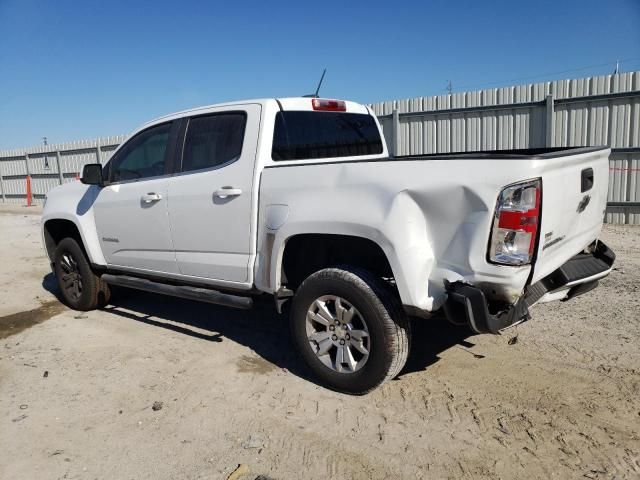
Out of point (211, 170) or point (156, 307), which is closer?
point (211, 170)

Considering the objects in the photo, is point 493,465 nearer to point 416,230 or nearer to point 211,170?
point 416,230

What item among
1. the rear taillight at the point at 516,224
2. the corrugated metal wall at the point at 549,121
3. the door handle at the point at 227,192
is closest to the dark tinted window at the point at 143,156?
the door handle at the point at 227,192

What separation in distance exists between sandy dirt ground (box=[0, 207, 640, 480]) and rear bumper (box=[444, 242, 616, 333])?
630mm

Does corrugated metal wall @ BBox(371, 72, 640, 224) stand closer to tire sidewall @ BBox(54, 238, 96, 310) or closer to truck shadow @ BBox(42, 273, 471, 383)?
truck shadow @ BBox(42, 273, 471, 383)

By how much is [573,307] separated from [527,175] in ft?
9.56

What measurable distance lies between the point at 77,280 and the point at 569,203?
Answer: 496 centimetres

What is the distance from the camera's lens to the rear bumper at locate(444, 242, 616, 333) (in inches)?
111

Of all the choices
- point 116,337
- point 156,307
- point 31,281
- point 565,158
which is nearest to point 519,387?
point 565,158

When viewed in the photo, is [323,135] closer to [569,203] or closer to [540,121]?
[569,203]

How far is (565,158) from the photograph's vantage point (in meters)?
2.98

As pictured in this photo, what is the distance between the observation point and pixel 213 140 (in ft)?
14.0

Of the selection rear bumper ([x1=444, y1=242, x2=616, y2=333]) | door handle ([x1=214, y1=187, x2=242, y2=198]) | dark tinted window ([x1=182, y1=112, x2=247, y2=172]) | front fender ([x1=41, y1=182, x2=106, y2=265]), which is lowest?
rear bumper ([x1=444, y1=242, x2=616, y2=333])

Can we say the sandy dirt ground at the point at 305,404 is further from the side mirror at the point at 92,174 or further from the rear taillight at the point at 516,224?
the side mirror at the point at 92,174

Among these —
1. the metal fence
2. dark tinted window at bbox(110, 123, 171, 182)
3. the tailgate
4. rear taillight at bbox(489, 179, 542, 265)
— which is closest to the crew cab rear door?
dark tinted window at bbox(110, 123, 171, 182)
